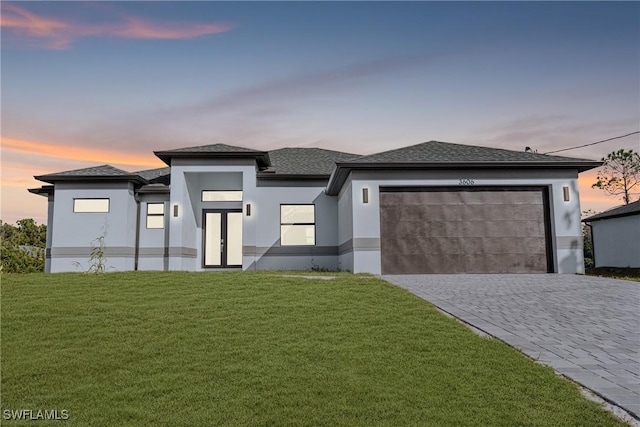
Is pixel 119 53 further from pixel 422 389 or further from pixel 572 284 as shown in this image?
pixel 572 284

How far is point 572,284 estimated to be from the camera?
12109mm

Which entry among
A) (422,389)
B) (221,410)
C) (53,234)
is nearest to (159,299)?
(221,410)

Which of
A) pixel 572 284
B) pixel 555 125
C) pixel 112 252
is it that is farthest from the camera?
pixel 555 125

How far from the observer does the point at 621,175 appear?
3697cm

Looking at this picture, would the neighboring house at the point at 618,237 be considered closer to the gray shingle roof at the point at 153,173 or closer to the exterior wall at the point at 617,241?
the exterior wall at the point at 617,241

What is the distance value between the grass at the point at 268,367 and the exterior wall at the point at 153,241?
9.83 m

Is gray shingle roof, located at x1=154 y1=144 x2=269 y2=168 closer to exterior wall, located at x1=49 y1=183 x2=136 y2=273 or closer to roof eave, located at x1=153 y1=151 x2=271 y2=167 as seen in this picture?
roof eave, located at x1=153 y1=151 x2=271 y2=167

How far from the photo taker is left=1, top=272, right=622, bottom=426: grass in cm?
410

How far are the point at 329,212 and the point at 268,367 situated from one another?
14.0 m

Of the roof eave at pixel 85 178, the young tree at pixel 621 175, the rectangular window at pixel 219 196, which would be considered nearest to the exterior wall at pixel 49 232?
the roof eave at pixel 85 178

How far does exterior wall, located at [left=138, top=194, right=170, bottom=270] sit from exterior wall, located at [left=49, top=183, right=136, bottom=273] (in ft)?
1.54

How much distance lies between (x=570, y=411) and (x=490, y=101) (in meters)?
14.9

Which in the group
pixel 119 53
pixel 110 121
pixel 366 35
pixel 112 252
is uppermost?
pixel 366 35

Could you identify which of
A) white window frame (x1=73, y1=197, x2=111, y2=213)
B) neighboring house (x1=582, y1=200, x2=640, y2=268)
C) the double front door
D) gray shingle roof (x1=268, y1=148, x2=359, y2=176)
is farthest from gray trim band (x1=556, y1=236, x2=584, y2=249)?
white window frame (x1=73, y1=197, x2=111, y2=213)
